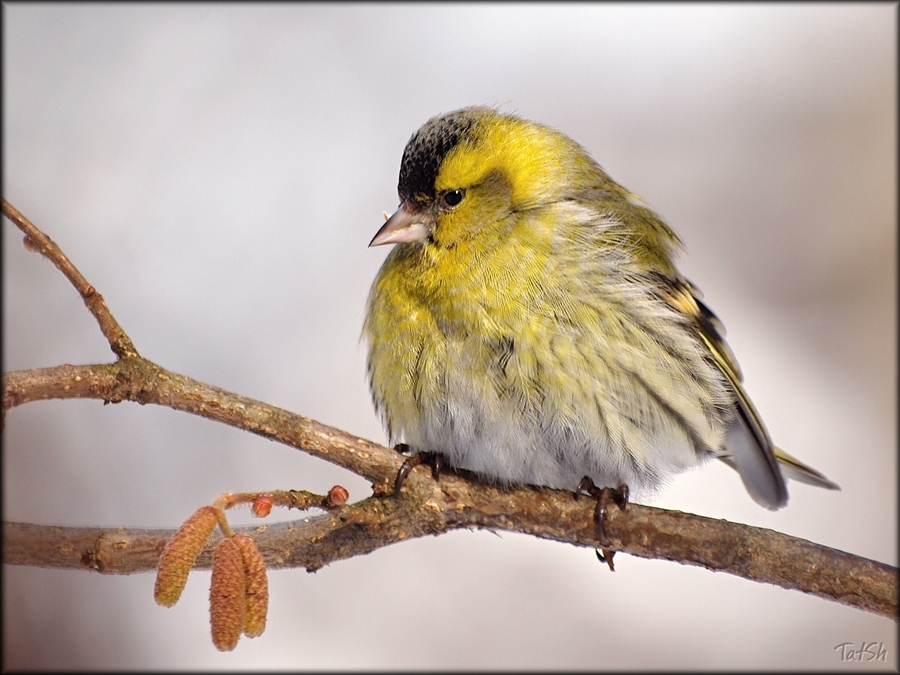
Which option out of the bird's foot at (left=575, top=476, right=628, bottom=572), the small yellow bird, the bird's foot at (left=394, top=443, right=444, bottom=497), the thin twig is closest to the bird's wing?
the small yellow bird

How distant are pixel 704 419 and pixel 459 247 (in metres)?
0.38

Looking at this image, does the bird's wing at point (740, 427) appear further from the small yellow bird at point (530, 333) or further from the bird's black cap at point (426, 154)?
the bird's black cap at point (426, 154)

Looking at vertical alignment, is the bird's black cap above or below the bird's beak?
above

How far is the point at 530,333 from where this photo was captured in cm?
104

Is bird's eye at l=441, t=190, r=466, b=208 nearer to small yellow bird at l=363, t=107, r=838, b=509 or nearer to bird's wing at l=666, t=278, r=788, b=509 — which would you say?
small yellow bird at l=363, t=107, r=838, b=509

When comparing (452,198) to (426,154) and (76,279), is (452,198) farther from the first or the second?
(76,279)

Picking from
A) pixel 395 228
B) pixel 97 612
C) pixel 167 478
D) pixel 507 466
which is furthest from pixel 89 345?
pixel 507 466

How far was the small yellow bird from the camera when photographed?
3.43 feet

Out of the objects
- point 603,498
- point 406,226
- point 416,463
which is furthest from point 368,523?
point 406,226

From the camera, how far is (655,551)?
97 centimetres

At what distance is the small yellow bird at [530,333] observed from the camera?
105 cm

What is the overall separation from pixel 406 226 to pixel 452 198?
7 centimetres

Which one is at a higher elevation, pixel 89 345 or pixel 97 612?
pixel 89 345

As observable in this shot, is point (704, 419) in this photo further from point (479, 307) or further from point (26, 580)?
point (26, 580)
